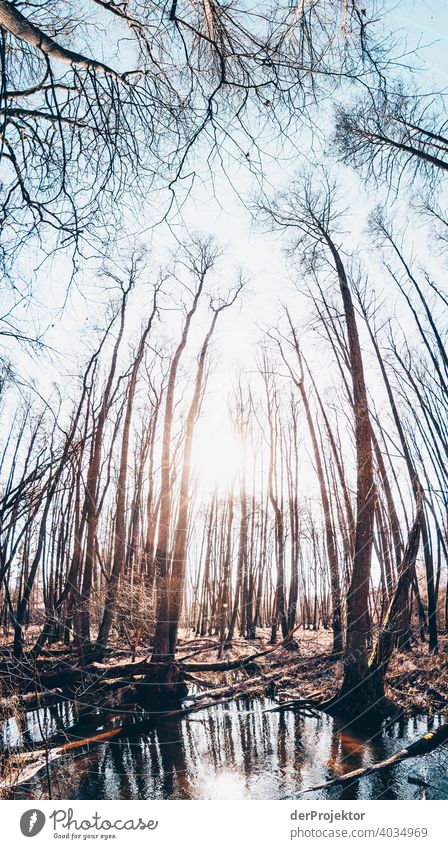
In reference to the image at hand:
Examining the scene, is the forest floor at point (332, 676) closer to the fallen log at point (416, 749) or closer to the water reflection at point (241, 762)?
the water reflection at point (241, 762)

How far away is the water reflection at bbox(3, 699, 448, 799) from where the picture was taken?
14.3 feet

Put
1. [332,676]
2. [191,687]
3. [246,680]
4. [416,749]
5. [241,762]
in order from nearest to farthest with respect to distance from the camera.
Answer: [416,749] < [241,762] < [332,676] < [246,680] < [191,687]

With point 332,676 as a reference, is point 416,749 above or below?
below

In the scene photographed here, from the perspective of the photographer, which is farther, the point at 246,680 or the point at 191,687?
the point at 191,687

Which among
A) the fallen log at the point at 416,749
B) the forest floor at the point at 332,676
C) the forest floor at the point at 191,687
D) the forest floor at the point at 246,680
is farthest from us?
the forest floor at the point at 246,680

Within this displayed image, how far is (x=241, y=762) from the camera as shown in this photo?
537 centimetres

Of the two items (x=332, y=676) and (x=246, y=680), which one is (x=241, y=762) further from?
(x=246, y=680)

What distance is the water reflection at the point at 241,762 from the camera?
171 inches

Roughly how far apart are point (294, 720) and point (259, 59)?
9.20m

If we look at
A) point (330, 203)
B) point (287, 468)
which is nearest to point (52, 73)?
point (330, 203)

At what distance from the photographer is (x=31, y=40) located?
211cm

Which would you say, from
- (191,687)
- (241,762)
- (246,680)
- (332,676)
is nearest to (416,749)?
(241,762)

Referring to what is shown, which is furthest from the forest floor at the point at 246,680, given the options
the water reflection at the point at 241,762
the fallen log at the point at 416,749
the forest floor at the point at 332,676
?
the fallen log at the point at 416,749
